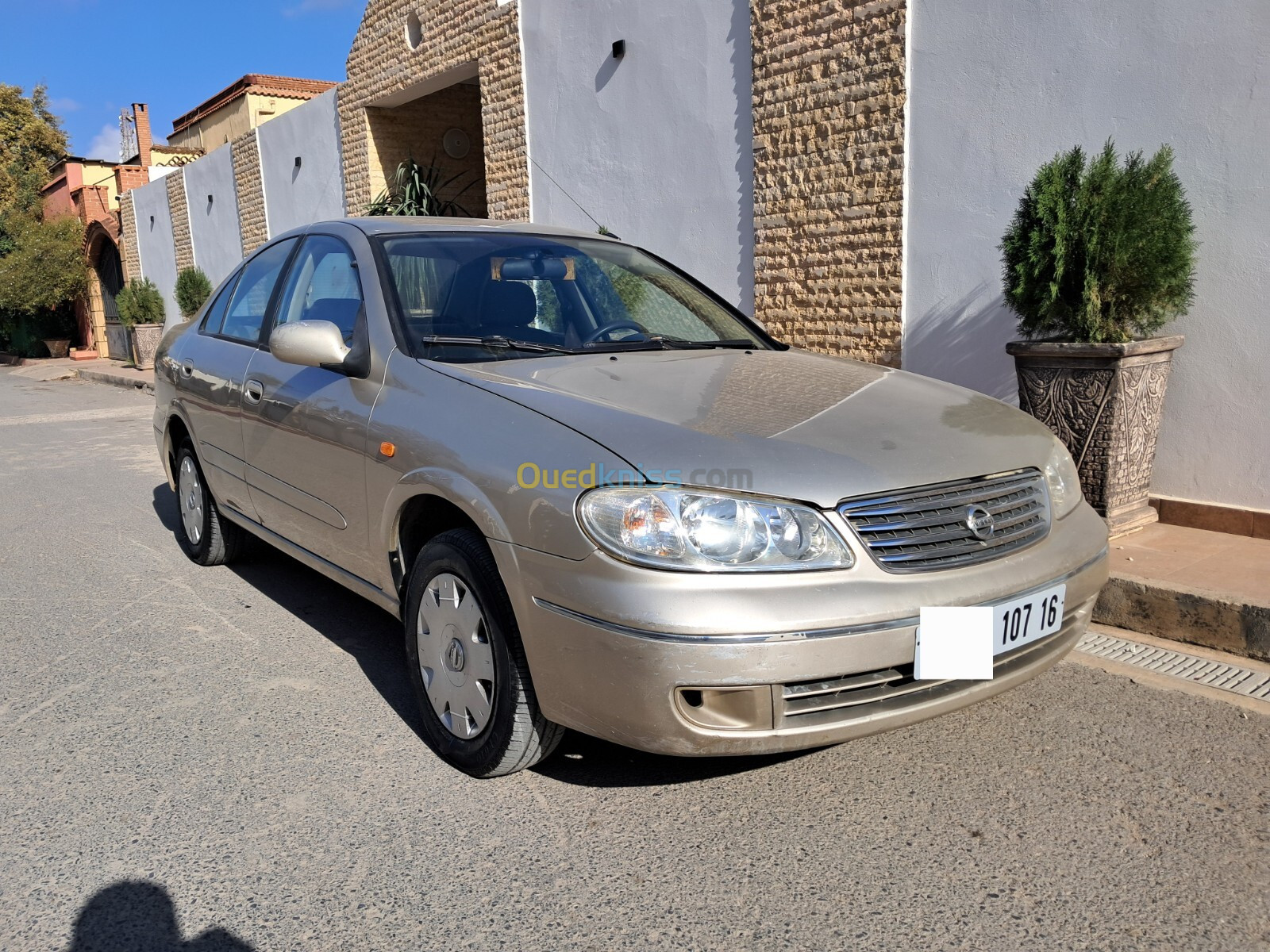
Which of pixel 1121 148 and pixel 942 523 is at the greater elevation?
pixel 1121 148

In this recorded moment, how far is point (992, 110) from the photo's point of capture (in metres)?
5.92

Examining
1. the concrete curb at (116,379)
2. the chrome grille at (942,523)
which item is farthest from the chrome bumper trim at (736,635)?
the concrete curb at (116,379)

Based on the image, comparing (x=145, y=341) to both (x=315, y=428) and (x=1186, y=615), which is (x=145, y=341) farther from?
(x=1186, y=615)

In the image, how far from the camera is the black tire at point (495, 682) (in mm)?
2656

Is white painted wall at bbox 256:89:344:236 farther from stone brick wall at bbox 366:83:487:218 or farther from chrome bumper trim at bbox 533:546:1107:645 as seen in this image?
chrome bumper trim at bbox 533:546:1107:645

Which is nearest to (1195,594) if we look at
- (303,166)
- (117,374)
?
(303,166)

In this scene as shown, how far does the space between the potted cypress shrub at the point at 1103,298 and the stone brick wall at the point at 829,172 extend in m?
1.79

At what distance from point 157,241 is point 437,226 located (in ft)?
68.5

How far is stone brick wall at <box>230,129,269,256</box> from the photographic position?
16.7m

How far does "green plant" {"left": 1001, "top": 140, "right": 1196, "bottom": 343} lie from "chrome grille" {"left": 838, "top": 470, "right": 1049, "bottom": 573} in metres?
2.39

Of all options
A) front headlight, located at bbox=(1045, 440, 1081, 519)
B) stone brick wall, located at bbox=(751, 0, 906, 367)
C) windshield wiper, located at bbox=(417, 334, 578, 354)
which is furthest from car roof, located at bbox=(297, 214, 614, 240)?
stone brick wall, located at bbox=(751, 0, 906, 367)

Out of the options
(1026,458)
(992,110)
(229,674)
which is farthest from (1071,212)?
(229,674)

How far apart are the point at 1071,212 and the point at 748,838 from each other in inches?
139

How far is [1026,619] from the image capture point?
103 inches
